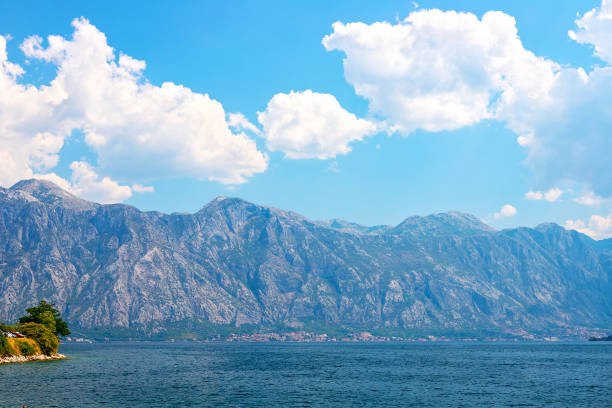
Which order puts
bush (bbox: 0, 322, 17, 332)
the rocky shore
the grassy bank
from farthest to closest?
bush (bbox: 0, 322, 17, 332)
the grassy bank
the rocky shore

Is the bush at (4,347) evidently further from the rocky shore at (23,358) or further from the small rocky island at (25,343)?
the rocky shore at (23,358)

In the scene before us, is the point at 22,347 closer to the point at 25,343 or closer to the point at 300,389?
the point at 25,343

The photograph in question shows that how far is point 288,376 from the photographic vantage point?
159875 mm

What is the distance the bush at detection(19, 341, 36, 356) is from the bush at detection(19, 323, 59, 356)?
269 inches

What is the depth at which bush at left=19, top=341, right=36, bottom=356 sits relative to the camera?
178875 millimetres

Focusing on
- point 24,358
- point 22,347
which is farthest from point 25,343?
point 24,358

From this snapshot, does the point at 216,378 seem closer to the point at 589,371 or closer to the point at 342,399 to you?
the point at 342,399

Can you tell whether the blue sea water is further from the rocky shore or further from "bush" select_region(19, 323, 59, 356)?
"bush" select_region(19, 323, 59, 356)

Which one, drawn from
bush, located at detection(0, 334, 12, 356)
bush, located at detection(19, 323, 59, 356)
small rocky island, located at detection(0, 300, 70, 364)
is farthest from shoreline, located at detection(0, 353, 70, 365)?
bush, located at detection(19, 323, 59, 356)

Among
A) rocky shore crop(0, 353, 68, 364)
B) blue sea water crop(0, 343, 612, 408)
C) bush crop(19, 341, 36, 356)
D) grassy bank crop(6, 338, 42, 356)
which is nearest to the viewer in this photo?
blue sea water crop(0, 343, 612, 408)

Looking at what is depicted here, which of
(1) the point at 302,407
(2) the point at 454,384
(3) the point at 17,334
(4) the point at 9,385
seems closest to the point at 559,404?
(2) the point at 454,384

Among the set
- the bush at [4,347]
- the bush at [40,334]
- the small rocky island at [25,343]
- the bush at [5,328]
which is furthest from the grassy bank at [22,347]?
the bush at [5,328]

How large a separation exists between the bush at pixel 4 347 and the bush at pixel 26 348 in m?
8.99

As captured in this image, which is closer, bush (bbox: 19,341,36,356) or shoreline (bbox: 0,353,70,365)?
shoreline (bbox: 0,353,70,365)
